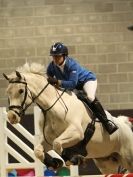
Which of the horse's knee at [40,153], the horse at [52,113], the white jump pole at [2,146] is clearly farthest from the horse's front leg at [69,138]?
the white jump pole at [2,146]

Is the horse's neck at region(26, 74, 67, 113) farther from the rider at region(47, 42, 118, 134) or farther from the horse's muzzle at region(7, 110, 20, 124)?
the horse's muzzle at region(7, 110, 20, 124)

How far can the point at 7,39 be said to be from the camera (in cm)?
1102

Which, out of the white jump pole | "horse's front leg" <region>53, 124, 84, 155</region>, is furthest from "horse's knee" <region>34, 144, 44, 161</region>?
the white jump pole

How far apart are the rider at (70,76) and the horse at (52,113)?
0.29 ft

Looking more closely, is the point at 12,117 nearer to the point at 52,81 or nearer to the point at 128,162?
the point at 52,81

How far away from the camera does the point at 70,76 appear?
6.34 meters

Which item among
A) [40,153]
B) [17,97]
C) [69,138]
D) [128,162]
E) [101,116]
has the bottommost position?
[128,162]

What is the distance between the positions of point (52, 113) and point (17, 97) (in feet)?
1.42

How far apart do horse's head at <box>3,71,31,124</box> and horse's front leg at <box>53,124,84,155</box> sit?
47cm

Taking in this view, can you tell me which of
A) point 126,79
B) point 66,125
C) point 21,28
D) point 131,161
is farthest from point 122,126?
point 21,28

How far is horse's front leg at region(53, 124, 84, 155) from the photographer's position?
586 centimetres

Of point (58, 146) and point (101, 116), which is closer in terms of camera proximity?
point (58, 146)

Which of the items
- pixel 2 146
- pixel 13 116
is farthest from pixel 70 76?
pixel 2 146

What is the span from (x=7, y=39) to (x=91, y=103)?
476cm
